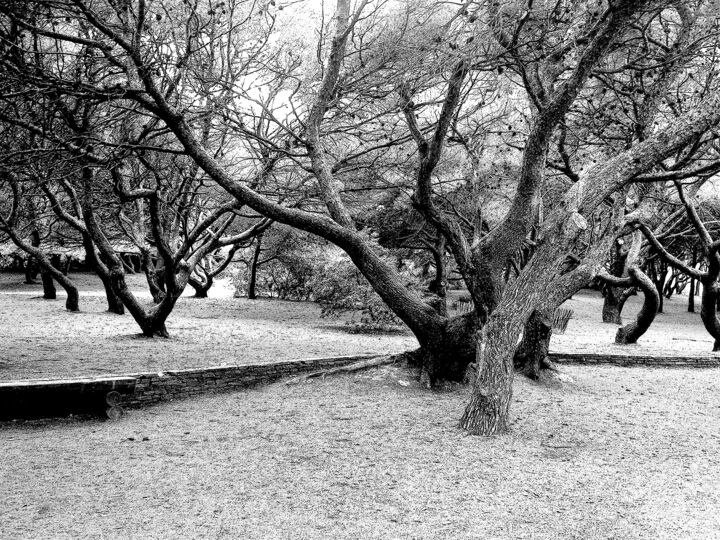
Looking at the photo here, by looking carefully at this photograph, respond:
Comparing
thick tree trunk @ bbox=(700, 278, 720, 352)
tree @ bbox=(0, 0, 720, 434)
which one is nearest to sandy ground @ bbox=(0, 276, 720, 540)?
tree @ bbox=(0, 0, 720, 434)

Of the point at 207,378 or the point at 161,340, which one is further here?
the point at 161,340

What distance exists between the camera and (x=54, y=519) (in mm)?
3768

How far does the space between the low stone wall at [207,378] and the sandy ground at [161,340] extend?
782 millimetres

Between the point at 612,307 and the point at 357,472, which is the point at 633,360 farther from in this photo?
the point at 612,307

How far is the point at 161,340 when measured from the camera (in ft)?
37.7

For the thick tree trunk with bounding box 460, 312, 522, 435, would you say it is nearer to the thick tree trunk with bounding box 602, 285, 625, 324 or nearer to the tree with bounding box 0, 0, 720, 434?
the tree with bounding box 0, 0, 720, 434

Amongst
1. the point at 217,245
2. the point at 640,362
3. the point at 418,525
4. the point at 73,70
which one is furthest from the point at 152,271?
the point at 418,525

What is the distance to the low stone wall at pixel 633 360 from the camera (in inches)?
440

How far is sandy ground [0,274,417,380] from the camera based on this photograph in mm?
8555

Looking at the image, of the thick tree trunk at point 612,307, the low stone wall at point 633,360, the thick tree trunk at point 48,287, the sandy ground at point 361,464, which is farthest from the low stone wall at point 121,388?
the thick tree trunk at point 612,307

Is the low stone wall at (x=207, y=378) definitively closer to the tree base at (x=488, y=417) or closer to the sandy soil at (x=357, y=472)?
the sandy soil at (x=357, y=472)

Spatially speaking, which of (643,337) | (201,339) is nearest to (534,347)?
(201,339)

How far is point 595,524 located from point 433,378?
13.2 feet

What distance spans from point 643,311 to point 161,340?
1075cm
